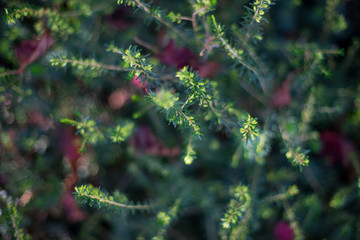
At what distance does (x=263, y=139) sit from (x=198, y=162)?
0.45 m

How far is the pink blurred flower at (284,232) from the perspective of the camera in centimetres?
105

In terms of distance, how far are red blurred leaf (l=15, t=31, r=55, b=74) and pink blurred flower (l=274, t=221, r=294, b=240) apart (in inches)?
45.1

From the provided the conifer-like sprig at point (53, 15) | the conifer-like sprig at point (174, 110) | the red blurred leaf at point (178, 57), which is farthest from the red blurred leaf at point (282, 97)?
the conifer-like sprig at point (53, 15)

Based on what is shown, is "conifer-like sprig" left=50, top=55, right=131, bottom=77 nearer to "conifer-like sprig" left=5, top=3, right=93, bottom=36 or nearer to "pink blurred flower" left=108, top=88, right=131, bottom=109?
"conifer-like sprig" left=5, top=3, right=93, bottom=36

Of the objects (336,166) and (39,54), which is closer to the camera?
(39,54)

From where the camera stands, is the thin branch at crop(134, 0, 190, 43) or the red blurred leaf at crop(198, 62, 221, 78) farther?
the red blurred leaf at crop(198, 62, 221, 78)

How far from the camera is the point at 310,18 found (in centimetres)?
141

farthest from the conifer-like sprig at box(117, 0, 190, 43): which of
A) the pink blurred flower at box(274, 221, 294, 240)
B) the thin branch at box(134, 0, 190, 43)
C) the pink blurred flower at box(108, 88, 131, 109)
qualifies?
A: the pink blurred flower at box(274, 221, 294, 240)

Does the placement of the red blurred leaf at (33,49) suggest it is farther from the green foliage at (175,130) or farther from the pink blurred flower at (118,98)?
the pink blurred flower at (118,98)

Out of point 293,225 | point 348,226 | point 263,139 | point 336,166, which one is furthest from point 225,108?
point 336,166

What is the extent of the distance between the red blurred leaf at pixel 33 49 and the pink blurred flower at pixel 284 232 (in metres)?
1.15

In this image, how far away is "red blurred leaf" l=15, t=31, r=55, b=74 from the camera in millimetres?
1062

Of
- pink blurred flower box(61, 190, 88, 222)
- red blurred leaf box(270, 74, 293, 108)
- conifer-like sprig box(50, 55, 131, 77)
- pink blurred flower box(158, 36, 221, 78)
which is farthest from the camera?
pink blurred flower box(61, 190, 88, 222)

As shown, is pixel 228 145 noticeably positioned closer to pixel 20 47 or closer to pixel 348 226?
pixel 348 226
